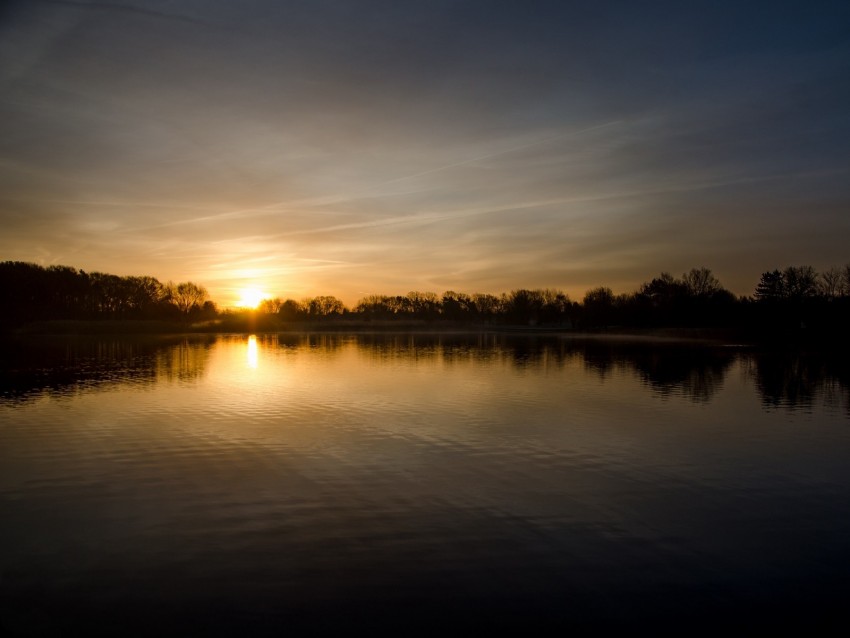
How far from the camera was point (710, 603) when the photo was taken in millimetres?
9688

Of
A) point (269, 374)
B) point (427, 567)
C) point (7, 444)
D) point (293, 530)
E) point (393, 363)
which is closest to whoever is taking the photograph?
point (427, 567)

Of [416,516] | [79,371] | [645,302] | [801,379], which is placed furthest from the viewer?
[645,302]

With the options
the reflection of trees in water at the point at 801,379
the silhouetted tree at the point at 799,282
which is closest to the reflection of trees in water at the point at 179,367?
the reflection of trees in water at the point at 801,379

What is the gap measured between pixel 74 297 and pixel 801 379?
175471mm

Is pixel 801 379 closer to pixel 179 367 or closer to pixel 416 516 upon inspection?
pixel 416 516

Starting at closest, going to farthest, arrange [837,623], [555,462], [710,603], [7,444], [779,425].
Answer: [837,623]
[710,603]
[555,462]
[7,444]
[779,425]

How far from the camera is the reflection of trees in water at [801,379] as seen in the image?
33.7m

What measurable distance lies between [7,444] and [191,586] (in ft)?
52.4

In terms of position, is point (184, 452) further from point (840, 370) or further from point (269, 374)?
point (840, 370)

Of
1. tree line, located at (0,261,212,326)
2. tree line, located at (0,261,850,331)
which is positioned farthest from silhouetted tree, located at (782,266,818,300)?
tree line, located at (0,261,212,326)

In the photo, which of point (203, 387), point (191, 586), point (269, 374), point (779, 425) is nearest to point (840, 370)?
point (779, 425)

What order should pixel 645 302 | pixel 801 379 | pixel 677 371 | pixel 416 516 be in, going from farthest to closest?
1. pixel 645 302
2. pixel 677 371
3. pixel 801 379
4. pixel 416 516

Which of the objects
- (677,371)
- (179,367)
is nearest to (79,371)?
(179,367)

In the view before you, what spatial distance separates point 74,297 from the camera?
Result: 158500 millimetres
